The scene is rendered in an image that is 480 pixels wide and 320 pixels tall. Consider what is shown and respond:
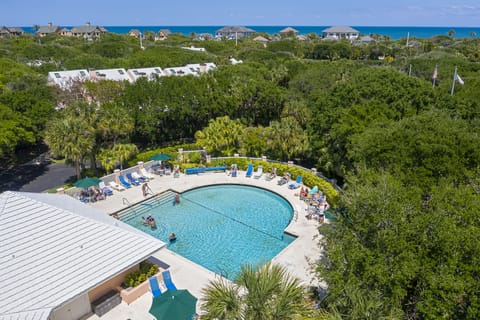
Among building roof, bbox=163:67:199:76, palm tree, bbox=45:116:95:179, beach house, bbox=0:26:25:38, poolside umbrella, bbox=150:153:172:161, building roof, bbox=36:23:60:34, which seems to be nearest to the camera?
palm tree, bbox=45:116:95:179

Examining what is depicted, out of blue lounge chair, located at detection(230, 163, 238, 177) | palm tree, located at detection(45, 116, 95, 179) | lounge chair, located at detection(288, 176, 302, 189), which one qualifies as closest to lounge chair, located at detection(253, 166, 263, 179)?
blue lounge chair, located at detection(230, 163, 238, 177)

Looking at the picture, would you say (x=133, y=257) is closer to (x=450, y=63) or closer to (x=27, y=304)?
(x=27, y=304)

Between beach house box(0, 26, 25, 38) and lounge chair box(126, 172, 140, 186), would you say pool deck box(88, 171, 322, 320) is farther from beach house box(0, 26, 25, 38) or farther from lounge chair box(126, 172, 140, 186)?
beach house box(0, 26, 25, 38)

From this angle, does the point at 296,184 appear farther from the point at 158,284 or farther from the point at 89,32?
the point at 89,32

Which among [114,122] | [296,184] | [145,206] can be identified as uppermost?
[114,122]

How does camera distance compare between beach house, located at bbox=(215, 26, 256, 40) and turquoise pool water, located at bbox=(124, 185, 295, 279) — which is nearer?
turquoise pool water, located at bbox=(124, 185, 295, 279)

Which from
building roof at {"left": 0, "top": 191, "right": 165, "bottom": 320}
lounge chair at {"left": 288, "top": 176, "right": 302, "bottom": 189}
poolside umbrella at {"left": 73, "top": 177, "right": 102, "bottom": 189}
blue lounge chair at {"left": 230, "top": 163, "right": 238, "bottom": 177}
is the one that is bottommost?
lounge chair at {"left": 288, "top": 176, "right": 302, "bottom": 189}

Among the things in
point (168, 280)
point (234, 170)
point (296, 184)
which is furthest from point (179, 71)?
point (168, 280)
